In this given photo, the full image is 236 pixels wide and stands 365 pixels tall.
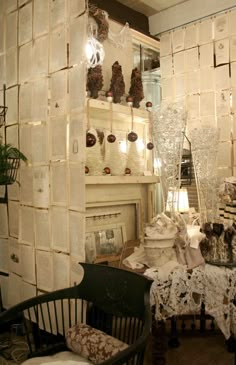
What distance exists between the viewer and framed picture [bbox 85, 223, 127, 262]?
2649 millimetres

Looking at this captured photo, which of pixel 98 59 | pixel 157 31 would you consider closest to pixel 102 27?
pixel 98 59

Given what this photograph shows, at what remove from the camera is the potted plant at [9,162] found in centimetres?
259

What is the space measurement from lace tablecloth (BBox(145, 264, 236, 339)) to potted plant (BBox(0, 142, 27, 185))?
52.1 inches

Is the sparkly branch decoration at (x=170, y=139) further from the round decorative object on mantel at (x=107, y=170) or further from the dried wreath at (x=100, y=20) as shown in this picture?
the dried wreath at (x=100, y=20)

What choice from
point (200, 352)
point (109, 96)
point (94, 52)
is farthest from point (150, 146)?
point (200, 352)

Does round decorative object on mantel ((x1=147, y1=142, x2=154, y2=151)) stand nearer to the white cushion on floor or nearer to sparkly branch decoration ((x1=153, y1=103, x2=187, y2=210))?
sparkly branch decoration ((x1=153, y1=103, x2=187, y2=210))

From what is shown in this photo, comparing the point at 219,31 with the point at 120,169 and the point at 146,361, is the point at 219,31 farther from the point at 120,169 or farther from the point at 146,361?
the point at 146,361

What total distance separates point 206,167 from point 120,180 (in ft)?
2.25

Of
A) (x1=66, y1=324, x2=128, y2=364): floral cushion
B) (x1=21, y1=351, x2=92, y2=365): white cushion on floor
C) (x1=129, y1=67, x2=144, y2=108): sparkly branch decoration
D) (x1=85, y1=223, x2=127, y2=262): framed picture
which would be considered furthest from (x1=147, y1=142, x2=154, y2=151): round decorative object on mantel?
(x1=21, y1=351, x2=92, y2=365): white cushion on floor

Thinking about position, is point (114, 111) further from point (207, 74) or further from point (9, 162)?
point (207, 74)

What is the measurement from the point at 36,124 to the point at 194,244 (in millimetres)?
1424

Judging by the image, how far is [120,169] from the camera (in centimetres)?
298

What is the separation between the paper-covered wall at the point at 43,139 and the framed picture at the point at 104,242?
32 cm

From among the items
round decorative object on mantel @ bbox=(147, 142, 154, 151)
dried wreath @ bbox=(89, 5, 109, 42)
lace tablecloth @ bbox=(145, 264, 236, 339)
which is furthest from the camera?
round decorative object on mantel @ bbox=(147, 142, 154, 151)
